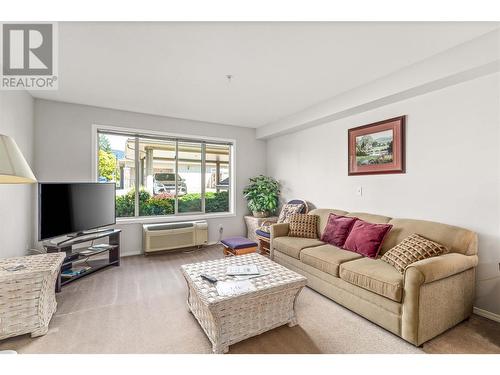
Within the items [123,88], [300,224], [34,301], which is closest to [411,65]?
[300,224]

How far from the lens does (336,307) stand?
2.39m

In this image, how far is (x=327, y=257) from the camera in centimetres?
259

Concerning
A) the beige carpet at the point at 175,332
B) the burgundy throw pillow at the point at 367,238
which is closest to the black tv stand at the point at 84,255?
the beige carpet at the point at 175,332

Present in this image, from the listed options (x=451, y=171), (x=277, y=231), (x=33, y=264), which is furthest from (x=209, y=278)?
(x=451, y=171)

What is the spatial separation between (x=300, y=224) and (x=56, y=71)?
3558 millimetres

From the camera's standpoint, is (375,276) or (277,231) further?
(277,231)

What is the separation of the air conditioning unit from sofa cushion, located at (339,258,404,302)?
9.12ft

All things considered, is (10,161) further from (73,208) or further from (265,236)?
(265,236)

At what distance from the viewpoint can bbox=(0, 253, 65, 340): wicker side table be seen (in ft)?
6.02

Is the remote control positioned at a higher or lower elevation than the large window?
lower

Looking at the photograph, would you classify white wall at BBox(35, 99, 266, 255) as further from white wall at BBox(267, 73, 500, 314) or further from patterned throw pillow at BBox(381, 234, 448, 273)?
patterned throw pillow at BBox(381, 234, 448, 273)

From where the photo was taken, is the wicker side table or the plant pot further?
the plant pot

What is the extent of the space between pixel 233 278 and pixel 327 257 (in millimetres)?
1105

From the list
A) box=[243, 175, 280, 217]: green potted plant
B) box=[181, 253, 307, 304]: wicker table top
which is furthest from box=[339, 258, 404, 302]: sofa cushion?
box=[243, 175, 280, 217]: green potted plant
